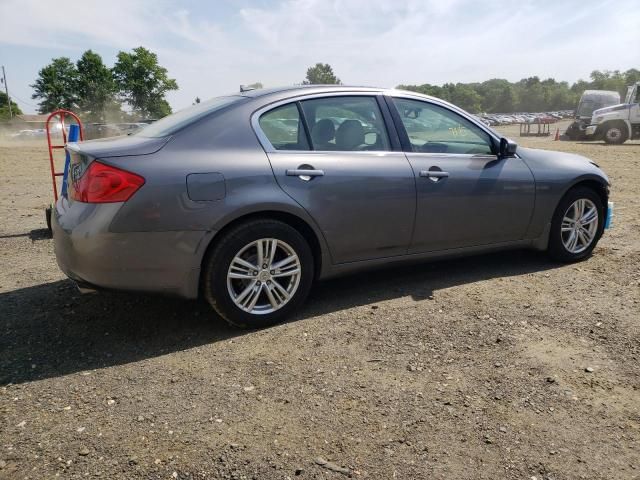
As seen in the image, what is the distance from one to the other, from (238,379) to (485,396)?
4.28 ft

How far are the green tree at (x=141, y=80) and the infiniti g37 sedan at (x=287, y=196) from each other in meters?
70.2

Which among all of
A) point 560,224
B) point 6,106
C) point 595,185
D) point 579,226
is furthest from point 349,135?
point 6,106

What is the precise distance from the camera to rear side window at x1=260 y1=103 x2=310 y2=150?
11.7 feet

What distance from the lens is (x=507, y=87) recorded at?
15288 cm

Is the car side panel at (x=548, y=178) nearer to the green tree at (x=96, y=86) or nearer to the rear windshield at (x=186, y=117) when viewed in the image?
the rear windshield at (x=186, y=117)

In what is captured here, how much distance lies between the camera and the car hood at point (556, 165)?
4598 mm

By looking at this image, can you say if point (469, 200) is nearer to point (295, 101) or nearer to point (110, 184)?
point (295, 101)

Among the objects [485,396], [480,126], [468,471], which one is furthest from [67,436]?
[480,126]

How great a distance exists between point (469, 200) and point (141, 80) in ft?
244

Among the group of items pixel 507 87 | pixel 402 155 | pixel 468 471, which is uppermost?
pixel 507 87

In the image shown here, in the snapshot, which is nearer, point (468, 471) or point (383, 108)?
point (468, 471)

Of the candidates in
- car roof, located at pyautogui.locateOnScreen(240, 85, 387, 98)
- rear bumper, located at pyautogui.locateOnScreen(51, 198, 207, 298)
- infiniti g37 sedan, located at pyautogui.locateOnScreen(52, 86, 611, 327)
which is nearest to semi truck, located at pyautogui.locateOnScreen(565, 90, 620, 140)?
infiniti g37 sedan, located at pyautogui.locateOnScreen(52, 86, 611, 327)

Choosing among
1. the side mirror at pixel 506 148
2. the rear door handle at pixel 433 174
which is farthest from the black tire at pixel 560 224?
the rear door handle at pixel 433 174

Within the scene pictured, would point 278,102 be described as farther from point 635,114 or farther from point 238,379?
point 635,114
